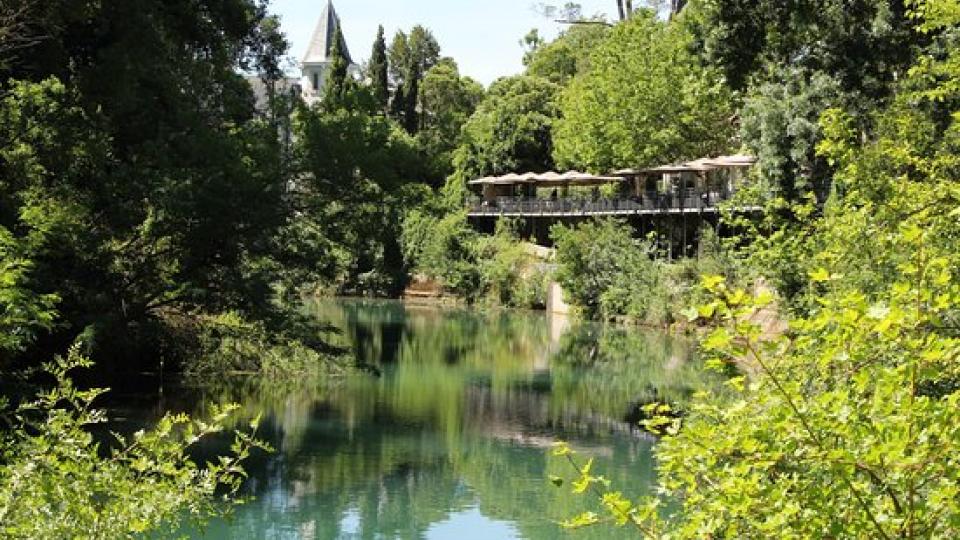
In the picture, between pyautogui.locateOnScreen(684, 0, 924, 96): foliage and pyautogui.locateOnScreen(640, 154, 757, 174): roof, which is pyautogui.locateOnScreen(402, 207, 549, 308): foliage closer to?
pyautogui.locateOnScreen(640, 154, 757, 174): roof

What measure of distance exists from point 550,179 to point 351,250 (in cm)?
3555

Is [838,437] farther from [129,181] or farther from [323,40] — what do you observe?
[323,40]

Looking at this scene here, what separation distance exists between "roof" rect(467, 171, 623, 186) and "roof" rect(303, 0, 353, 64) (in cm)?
4805

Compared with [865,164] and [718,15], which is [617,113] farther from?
[865,164]

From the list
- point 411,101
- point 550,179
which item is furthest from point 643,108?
point 411,101

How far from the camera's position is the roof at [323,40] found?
337 feet

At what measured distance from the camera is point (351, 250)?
1955 cm

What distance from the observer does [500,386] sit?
2584 centimetres

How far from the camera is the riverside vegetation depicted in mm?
3580

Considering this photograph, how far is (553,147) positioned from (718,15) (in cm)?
4409

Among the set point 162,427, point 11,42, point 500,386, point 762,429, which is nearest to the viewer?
point 762,429

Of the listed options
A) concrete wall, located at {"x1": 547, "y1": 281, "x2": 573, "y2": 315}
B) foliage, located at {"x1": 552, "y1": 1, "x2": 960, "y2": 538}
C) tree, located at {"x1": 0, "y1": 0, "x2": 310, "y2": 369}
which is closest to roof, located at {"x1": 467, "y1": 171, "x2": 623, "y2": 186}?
concrete wall, located at {"x1": 547, "y1": 281, "x2": 573, "y2": 315}

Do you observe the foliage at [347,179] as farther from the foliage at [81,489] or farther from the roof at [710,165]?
the roof at [710,165]

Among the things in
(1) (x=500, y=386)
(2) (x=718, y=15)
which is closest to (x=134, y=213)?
(2) (x=718, y=15)
